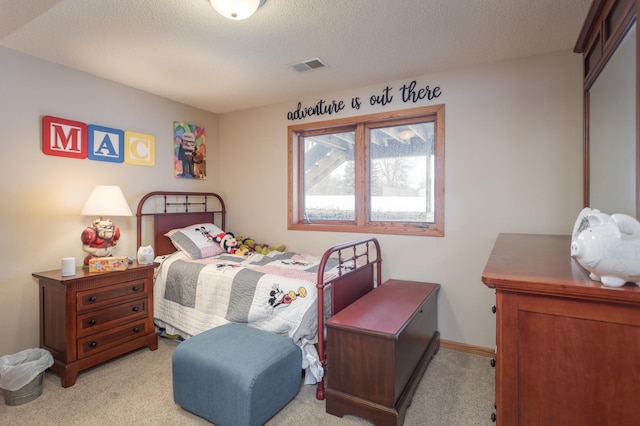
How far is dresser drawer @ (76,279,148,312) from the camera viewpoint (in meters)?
2.30

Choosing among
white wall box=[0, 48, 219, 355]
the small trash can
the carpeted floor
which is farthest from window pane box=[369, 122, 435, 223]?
the small trash can

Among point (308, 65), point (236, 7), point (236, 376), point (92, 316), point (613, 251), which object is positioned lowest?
point (236, 376)

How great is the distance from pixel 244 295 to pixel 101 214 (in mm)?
1296

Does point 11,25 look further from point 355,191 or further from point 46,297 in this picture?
point 355,191

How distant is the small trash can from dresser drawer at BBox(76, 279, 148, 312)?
390mm

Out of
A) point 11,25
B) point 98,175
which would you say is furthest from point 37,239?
point 11,25

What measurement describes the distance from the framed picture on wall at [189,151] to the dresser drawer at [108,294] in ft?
4.50

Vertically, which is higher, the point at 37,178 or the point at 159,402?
the point at 37,178

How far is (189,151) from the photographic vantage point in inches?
147

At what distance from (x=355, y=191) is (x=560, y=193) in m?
1.68

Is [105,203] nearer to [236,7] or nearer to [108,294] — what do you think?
[108,294]

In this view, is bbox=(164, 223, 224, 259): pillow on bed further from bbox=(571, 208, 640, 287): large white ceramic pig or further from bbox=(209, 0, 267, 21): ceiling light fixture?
bbox=(571, 208, 640, 287): large white ceramic pig

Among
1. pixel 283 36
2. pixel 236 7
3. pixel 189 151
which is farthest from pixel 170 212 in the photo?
pixel 236 7

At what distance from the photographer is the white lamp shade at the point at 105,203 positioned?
2.58 meters
